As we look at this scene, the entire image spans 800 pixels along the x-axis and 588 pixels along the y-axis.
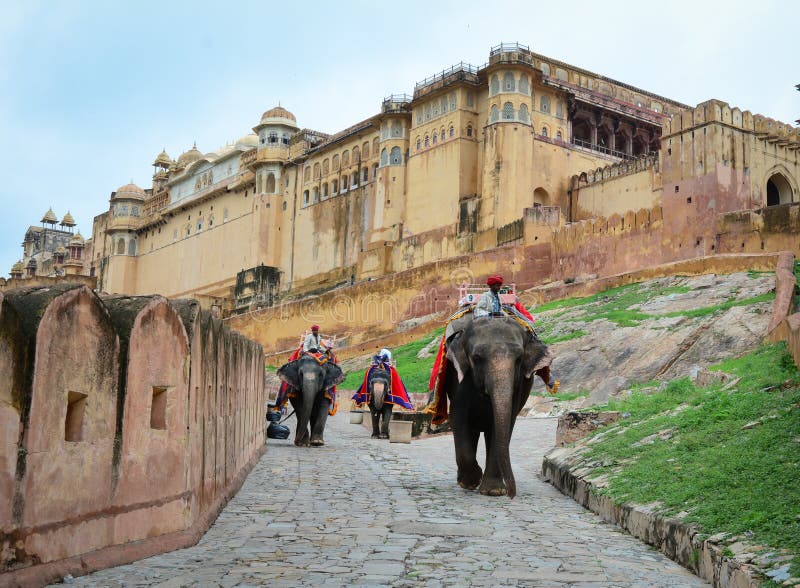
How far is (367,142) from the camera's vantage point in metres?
48.4

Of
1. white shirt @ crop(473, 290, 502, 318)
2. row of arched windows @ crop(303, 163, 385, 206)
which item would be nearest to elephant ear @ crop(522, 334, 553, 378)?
white shirt @ crop(473, 290, 502, 318)

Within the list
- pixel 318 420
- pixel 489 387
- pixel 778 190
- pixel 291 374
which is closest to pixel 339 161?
pixel 778 190

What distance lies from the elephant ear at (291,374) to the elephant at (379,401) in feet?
7.41

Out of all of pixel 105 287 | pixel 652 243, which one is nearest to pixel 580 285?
pixel 652 243

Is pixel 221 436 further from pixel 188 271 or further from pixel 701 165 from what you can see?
pixel 188 271

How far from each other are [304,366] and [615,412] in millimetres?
4708

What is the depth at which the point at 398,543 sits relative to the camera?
19.2 ft

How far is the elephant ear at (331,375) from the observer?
Answer: 1387 cm

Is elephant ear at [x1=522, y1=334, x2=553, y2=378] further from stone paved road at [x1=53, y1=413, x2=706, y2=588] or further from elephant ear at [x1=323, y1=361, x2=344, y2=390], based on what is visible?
elephant ear at [x1=323, y1=361, x2=344, y2=390]

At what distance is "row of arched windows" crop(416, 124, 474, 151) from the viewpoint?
137 feet

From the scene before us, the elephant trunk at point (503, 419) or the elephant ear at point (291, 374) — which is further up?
the elephant ear at point (291, 374)

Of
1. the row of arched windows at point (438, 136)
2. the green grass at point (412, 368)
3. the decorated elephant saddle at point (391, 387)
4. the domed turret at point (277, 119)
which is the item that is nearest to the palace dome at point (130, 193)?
the domed turret at point (277, 119)

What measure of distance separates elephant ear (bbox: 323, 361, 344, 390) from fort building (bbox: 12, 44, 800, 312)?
698 inches

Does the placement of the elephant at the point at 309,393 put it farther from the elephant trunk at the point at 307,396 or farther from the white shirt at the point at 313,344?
the white shirt at the point at 313,344
